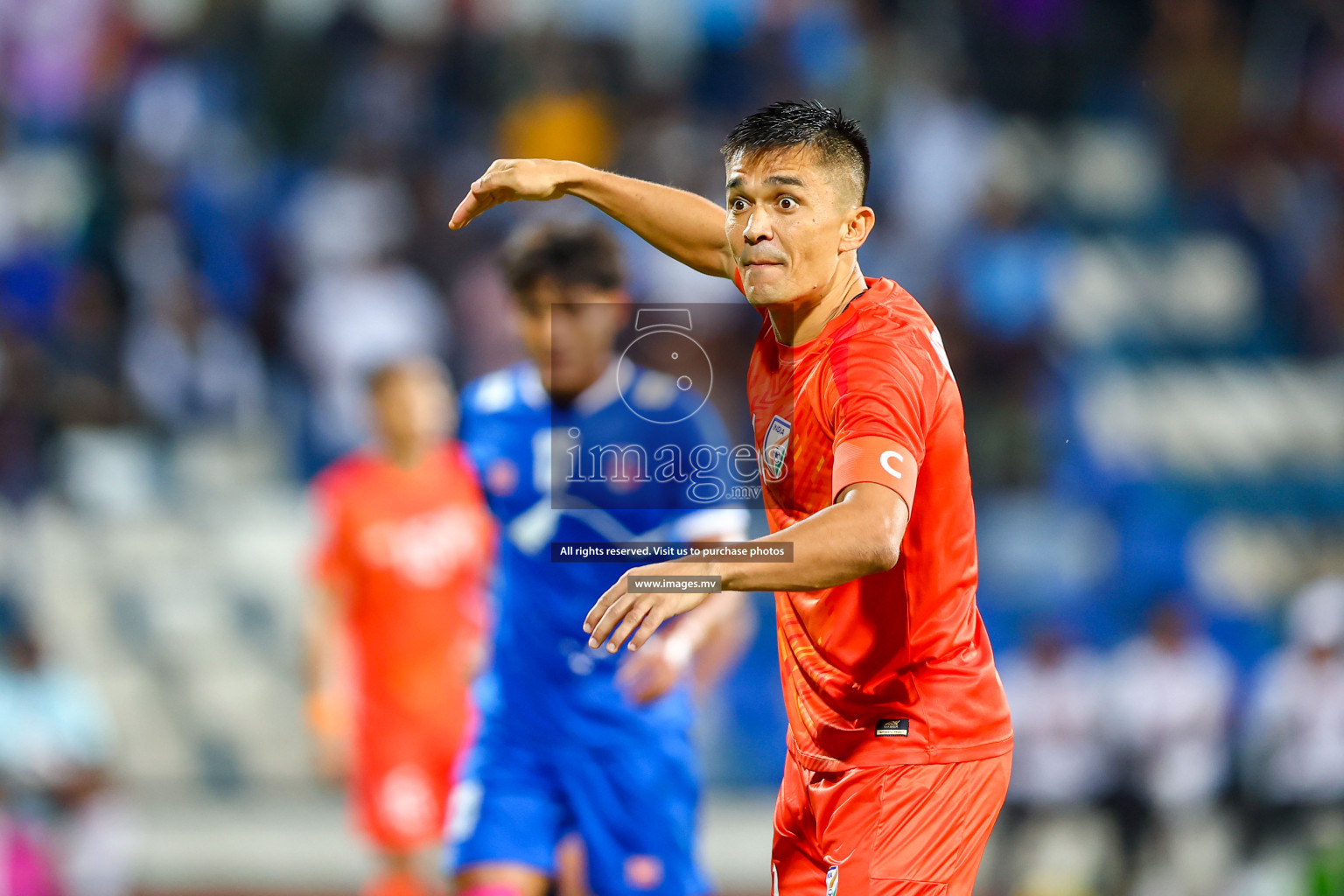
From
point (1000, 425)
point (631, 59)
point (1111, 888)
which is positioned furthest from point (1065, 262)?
point (1111, 888)

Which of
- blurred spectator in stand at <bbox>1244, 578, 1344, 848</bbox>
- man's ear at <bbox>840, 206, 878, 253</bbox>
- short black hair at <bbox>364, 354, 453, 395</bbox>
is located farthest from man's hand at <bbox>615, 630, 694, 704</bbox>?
blurred spectator in stand at <bbox>1244, 578, 1344, 848</bbox>

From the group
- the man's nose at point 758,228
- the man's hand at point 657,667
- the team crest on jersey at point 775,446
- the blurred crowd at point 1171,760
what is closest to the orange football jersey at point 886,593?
the team crest on jersey at point 775,446

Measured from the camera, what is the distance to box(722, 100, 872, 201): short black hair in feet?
9.39

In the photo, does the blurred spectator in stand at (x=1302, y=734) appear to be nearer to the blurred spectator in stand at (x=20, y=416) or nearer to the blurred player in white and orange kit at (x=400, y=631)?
the blurred player in white and orange kit at (x=400, y=631)

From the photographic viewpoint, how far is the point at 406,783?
7.20 meters

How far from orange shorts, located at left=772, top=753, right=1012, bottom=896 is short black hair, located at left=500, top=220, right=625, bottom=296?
2.10 meters

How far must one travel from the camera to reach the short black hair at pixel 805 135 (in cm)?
286

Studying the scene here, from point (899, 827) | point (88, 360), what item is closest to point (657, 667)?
point (899, 827)

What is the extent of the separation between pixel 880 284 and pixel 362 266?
29.6 ft

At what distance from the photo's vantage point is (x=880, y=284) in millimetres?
3102

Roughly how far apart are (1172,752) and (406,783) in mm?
4623

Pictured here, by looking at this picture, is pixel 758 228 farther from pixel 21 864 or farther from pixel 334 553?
pixel 21 864

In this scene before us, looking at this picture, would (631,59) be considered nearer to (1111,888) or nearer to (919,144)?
(919,144)

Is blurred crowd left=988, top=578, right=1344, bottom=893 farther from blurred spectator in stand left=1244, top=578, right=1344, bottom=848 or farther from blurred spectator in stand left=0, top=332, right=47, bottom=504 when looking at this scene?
blurred spectator in stand left=0, top=332, right=47, bottom=504
